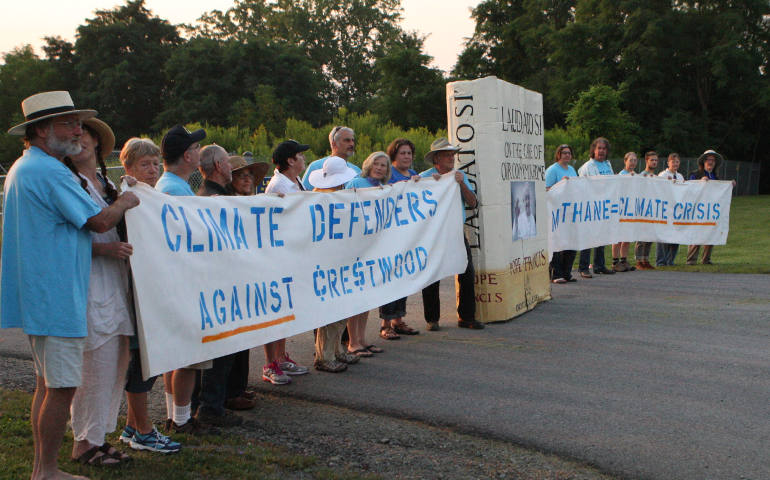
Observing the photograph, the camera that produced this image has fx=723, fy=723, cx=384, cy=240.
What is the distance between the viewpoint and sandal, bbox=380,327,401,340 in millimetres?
7606

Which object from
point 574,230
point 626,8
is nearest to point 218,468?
point 574,230

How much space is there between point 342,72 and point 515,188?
67356 mm

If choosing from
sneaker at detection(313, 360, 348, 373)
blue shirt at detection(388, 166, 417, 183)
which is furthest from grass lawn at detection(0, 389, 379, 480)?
blue shirt at detection(388, 166, 417, 183)

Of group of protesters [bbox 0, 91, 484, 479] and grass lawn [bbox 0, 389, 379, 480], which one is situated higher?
group of protesters [bbox 0, 91, 484, 479]

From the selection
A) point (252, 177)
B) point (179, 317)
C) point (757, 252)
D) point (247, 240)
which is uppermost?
point (252, 177)

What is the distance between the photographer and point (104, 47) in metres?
55.5

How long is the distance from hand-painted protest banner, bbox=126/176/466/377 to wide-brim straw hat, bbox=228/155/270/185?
314mm

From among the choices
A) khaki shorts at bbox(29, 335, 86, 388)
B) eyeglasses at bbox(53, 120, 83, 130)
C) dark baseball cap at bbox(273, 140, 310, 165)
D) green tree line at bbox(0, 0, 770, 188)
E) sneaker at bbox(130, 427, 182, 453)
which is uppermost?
green tree line at bbox(0, 0, 770, 188)

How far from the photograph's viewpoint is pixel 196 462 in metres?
4.19

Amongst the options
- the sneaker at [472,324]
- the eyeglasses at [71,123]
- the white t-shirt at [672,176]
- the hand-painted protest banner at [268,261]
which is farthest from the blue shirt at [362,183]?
the white t-shirt at [672,176]

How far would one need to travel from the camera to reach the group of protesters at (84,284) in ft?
11.9

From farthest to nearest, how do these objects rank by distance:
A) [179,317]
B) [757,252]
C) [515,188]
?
[757,252] → [515,188] → [179,317]

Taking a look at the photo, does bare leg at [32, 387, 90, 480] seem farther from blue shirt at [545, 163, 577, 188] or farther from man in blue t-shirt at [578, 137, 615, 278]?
man in blue t-shirt at [578, 137, 615, 278]

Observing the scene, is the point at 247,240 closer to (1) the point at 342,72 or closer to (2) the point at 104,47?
(2) the point at 104,47
